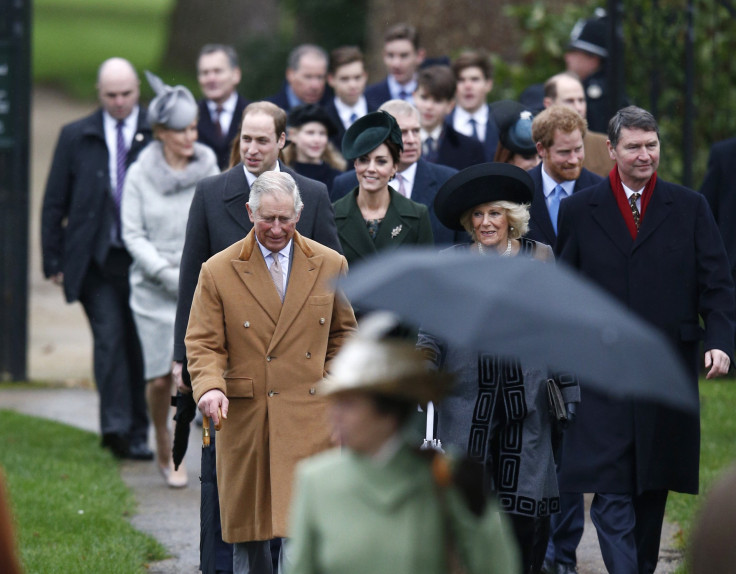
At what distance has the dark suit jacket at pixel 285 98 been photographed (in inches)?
415

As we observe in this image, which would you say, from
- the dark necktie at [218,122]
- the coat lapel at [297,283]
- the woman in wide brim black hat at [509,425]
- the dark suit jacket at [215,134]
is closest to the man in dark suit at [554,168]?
the woman in wide brim black hat at [509,425]

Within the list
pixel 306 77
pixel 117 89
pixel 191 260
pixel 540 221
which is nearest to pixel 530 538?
pixel 540 221

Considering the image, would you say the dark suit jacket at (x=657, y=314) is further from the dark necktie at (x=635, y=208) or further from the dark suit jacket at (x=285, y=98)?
the dark suit jacket at (x=285, y=98)

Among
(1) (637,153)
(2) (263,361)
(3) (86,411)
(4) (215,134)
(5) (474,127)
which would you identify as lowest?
(3) (86,411)

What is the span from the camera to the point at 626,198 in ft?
20.8

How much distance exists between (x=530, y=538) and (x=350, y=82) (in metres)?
5.45

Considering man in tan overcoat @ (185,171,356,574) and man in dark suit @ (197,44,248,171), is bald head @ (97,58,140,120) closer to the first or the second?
man in dark suit @ (197,44,248,171)

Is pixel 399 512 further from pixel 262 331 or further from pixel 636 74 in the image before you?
pixel 636 74

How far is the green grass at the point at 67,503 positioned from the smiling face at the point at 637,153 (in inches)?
112

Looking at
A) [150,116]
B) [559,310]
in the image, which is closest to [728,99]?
[150,116]

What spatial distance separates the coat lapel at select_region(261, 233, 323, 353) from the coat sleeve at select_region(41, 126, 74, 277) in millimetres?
4073

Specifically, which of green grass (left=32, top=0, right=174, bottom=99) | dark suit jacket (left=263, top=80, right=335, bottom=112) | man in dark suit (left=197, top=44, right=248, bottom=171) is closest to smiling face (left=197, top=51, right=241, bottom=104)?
man in dark suit (left=197, top=44, right=248, bottom=171)

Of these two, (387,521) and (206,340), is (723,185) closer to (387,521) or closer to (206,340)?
(206,340)

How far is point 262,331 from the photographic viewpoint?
576 cm
